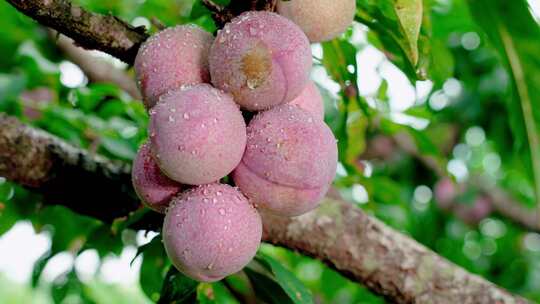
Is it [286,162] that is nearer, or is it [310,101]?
[286,162]

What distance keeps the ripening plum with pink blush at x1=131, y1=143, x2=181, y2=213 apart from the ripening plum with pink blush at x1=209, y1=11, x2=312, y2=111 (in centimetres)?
13

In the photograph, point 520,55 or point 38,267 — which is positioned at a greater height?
point 520,55

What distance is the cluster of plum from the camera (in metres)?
0.72

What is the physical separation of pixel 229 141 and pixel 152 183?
0.13 metres

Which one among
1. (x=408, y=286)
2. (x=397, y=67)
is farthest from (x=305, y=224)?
(x=397, y=67)

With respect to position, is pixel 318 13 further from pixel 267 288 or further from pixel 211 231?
pixel 267 288

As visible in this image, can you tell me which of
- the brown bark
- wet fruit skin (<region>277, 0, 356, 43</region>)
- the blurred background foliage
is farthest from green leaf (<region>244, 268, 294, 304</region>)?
the brown bark

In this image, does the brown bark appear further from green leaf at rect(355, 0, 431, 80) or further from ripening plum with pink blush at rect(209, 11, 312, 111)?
ripening plum with pink blush at rect(209, 11, 312, 111)

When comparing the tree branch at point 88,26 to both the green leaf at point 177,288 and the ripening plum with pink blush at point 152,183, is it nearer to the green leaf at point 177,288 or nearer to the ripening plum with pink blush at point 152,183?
the ripening plum with pink blush at point 152,183

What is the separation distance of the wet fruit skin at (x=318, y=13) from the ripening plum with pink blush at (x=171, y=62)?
0.11m

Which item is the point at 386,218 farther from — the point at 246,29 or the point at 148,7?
the point at 246,29

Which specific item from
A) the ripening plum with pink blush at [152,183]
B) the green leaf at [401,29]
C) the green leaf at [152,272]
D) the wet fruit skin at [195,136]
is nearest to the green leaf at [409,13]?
the green leaf at [401,29]

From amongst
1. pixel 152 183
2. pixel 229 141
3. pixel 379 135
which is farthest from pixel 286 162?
pixel 379 135

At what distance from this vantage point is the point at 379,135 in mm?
2816
